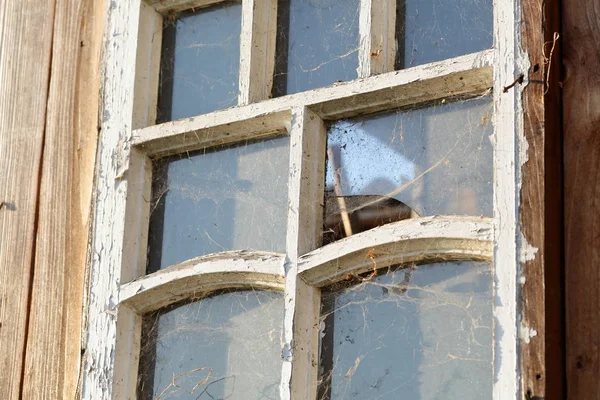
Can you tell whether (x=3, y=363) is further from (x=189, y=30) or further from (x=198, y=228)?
(x=189, y=30)

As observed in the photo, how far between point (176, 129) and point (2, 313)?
53 cm

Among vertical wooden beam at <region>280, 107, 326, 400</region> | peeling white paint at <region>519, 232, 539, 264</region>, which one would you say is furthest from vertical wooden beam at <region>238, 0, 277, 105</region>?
peeling white paint at <region>519, 232, 539, 264</region>

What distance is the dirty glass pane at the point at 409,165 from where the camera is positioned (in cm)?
158

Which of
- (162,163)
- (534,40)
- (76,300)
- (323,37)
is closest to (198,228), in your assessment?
(162,163)

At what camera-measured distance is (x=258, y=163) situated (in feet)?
5.94

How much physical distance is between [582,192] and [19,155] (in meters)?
1.18

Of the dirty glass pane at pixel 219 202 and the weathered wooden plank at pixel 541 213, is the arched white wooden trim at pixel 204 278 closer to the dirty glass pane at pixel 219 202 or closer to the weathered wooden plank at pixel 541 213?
the dirty glass pane at pixel 219 202

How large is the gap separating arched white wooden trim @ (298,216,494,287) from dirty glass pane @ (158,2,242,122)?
16.9 inches

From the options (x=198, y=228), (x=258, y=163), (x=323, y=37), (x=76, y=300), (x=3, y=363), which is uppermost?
(x=323, y=37)

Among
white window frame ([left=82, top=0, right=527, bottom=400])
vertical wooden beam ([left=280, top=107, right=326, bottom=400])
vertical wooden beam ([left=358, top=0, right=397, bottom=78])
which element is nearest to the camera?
white window frame ([left=82, top=0, right=527, bottom=400])

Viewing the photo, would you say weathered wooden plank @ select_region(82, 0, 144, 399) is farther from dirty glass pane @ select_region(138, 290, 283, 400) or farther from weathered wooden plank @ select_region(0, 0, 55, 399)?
weathered wooden plank @ select_region(0, 0, 55, 399)

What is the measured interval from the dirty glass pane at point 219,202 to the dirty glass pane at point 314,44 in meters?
0.13

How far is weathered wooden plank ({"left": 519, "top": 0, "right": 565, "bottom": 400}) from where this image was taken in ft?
4.50

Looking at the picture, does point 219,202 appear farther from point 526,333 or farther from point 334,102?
point 526,333
